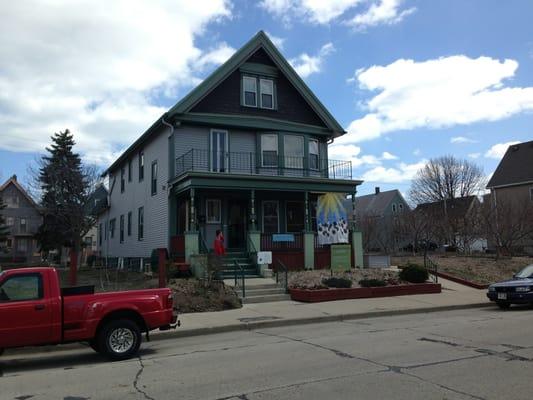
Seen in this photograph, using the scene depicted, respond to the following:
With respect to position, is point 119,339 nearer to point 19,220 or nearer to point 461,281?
point 461,281

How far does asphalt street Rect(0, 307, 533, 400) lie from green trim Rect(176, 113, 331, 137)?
1360 centimetres

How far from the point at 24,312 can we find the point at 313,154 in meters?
19.5

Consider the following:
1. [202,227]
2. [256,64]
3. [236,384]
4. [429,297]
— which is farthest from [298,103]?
[236,384]

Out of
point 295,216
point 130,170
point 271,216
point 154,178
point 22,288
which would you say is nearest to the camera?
point 22,288

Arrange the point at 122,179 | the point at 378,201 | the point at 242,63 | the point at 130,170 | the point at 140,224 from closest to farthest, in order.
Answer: the point at 242,63
the point at 140,224
the point at 130,170
the point at 122,179
the point at 378,201

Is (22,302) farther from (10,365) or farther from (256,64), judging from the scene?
(256,64)

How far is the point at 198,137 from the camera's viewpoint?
2402cm

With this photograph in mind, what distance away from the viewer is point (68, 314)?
29.6 ft

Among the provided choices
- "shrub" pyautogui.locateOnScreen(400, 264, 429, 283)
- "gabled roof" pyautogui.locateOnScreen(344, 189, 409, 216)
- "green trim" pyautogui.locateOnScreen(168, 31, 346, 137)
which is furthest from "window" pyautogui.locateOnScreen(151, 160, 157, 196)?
"gabled roof" pyautogui.locateOnScreen(344, 189, 409, 216)

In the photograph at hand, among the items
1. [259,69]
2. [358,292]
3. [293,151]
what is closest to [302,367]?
[358,292]

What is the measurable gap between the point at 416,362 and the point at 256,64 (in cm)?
1997

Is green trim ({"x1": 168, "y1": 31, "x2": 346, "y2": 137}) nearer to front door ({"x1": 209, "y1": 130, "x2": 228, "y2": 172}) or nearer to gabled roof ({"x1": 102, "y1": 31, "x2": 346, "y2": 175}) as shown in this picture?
gabled roof ({"x1": 102, "y1": 31, "x2": 346, "y2": 175})

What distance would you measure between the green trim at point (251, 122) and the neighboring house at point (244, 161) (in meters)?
0.05

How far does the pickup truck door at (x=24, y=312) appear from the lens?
8.59m
